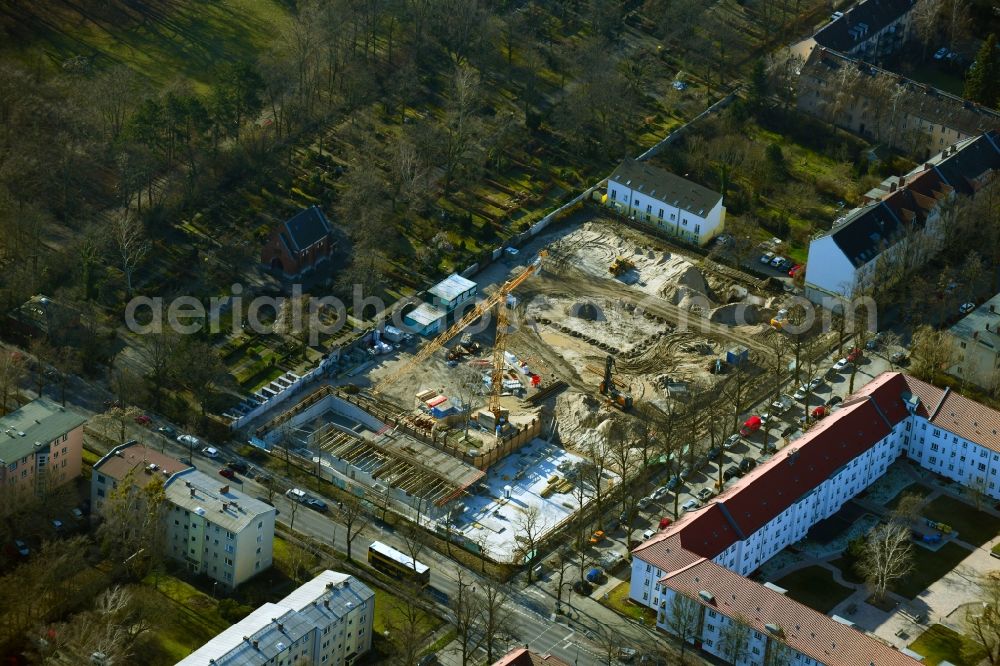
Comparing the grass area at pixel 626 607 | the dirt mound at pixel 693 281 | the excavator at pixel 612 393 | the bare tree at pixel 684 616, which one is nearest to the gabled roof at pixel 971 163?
the dirt mound at pixel 693 281

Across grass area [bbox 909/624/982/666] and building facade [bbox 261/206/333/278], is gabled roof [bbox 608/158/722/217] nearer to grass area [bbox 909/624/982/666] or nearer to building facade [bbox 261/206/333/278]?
building facade [bbox 261/206/333/278]

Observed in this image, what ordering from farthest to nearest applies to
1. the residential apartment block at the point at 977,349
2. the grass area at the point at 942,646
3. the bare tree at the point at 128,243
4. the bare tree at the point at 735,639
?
the bare tree at the point at 128,243, the residential apartment block at the point at 977,349, the grass area at the point at 942,646, the bare tree at the point at 735,639

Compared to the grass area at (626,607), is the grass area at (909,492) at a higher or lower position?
higher

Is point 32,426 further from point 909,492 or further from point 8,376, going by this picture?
point 909,492

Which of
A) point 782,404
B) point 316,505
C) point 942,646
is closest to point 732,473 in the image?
point 782,404

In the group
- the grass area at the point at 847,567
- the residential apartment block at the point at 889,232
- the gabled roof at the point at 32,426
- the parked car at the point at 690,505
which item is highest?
the residential apartment block at the point at 889,232

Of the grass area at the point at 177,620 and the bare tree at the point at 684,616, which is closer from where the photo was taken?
the grass area at the point at 177,620

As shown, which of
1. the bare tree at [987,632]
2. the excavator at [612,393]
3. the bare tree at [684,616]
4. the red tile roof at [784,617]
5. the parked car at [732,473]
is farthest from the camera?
the excavator at [612,393]

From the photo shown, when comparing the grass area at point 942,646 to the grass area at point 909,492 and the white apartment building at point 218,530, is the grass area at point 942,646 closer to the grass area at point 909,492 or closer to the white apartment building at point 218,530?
the grass area at point 909,492
